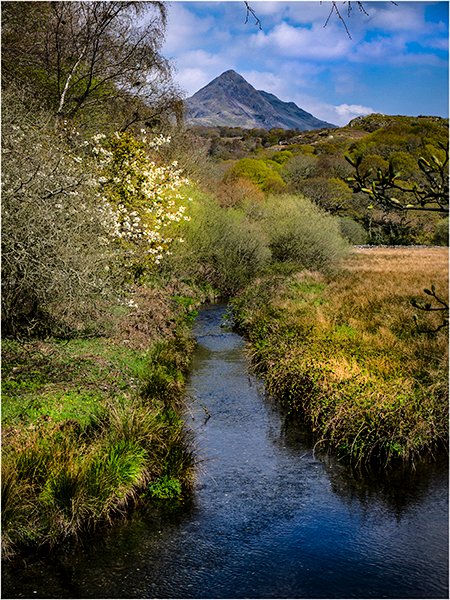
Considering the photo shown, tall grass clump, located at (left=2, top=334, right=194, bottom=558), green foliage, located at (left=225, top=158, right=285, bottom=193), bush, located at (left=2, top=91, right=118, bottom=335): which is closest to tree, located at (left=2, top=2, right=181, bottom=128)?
bush, located at (left=2, top=91, right=118, bottom=335)

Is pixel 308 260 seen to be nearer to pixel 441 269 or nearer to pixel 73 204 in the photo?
pixel 441 269

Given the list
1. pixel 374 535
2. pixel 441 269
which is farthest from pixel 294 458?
pixel 441 269

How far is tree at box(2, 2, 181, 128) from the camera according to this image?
1922 centimetres

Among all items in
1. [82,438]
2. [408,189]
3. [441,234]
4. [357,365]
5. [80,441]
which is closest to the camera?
[408,189]

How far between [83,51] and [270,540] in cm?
1687

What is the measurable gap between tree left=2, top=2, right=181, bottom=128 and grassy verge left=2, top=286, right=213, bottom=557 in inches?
338

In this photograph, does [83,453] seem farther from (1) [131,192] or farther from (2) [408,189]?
(1) [131,192]

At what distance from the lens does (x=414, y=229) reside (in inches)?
2287

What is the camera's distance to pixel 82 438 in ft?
33.1

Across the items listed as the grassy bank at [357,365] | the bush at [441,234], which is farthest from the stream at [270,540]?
the bush at [441,234]

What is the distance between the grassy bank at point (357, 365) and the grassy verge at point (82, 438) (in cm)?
274

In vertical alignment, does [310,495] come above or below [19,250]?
below

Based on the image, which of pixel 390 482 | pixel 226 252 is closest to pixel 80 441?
pixel 390 482

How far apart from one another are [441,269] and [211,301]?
41.2 feet
